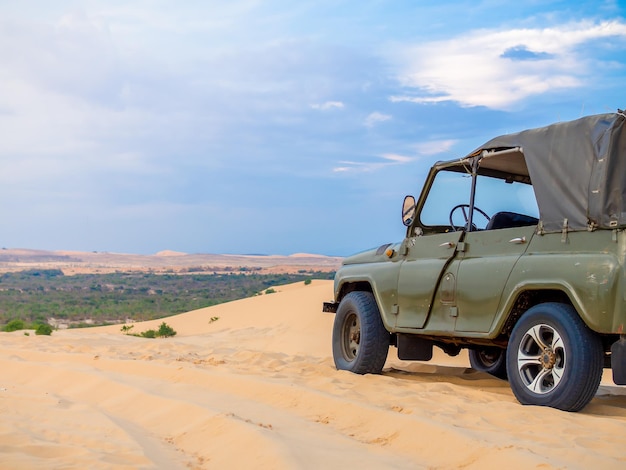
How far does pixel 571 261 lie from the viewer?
6.32m

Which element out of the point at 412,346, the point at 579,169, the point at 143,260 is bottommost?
the point at 412,346

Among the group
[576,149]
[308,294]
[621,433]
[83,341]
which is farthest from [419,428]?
[308,294]

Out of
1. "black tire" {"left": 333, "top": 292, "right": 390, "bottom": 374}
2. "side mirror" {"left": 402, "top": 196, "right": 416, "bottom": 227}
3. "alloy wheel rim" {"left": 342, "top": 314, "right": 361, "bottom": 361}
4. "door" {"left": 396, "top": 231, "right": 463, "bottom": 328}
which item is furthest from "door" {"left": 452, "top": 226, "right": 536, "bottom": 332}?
"alloy wheel rim" {"left": 342, "top": 314, "right": 361, "bottom": 361}

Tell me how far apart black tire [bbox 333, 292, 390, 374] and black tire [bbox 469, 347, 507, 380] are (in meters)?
1.40

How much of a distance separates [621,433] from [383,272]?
377 centimetres

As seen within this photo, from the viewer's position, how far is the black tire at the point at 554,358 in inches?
241

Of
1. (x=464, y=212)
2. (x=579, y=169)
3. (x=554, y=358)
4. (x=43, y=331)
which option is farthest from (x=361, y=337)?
(x=43, y=331)

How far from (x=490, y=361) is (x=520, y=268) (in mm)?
3411

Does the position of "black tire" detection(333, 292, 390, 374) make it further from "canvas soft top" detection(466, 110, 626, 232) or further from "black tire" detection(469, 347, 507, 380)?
"canvas soft top" detection(466, 110, 626, 232)

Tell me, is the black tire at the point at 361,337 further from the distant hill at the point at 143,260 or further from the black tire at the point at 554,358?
the distant hill at the point at 143,260

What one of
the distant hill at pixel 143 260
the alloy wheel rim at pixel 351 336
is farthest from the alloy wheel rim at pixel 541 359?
the distant hill at pixel 143 260

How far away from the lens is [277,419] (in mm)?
6215

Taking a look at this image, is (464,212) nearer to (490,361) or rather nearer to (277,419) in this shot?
(490,361)

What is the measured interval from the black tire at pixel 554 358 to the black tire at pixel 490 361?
8.78ft
